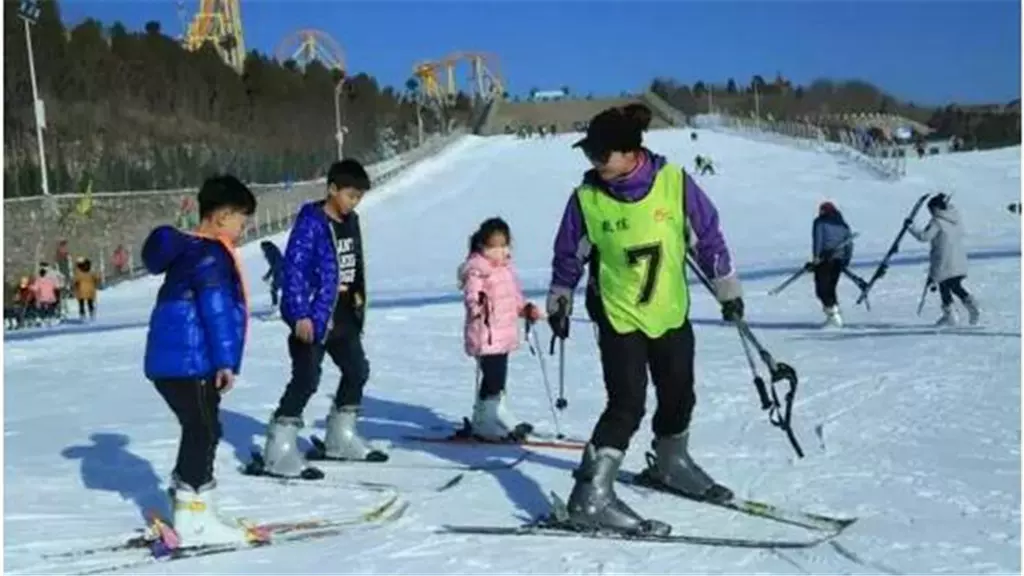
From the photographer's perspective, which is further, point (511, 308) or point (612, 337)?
point (511, 308)

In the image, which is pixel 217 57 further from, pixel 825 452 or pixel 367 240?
pixel 825 452

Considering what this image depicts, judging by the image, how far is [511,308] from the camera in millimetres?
7629

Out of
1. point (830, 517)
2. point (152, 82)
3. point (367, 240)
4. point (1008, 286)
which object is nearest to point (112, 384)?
point (830, 517)

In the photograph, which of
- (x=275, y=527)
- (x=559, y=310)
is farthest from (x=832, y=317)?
(x=275, y=527)

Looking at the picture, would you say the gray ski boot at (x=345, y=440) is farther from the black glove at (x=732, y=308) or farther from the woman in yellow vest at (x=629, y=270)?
the black glove at (x=732, y=308)

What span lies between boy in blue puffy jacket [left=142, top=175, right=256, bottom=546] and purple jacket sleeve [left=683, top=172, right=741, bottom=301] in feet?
5.08

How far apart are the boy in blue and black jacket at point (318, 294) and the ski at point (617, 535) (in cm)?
127

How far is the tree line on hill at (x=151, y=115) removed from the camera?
142 ft

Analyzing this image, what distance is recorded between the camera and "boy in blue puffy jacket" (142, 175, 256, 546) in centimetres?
512

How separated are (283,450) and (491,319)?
1539 mm

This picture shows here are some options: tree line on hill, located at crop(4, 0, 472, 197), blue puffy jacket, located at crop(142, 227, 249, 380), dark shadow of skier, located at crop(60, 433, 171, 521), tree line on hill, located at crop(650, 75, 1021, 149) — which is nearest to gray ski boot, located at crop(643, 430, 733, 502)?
blue puffy jacket, located at crop(142, 227, 249, 380)

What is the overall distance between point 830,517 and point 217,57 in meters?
67.7

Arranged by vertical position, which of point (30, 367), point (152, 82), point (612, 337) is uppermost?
point (152, 82)

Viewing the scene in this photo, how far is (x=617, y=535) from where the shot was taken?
16.8 ft
